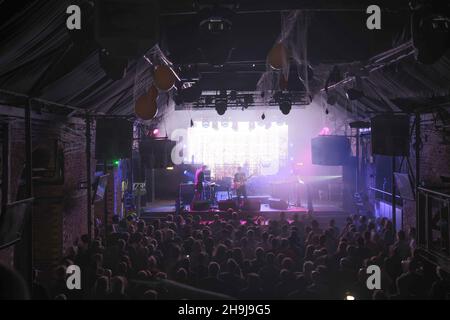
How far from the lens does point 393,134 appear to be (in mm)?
8719

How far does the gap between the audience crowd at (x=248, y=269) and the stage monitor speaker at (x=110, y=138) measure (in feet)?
8.14

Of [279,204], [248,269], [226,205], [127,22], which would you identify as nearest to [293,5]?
[127,22]

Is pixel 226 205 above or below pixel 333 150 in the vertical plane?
below

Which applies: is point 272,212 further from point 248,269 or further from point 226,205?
point 248,269

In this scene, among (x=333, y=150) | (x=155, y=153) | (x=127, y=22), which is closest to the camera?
(x=127, y=22)

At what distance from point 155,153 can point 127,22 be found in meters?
8.68

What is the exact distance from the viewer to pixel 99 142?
32.4 feet

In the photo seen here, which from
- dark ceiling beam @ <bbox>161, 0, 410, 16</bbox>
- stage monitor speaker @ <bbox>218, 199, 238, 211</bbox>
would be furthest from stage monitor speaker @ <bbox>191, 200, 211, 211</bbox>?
dark ceiling beam @ <bbox>161, 0, 410, 16</bbox>

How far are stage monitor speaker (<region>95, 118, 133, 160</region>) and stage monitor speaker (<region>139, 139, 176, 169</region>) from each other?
223 centimetres

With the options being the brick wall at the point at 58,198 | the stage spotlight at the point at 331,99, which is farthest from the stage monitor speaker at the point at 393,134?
the brick wall at the point at 58,198

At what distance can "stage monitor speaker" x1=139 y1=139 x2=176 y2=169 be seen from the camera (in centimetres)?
1216

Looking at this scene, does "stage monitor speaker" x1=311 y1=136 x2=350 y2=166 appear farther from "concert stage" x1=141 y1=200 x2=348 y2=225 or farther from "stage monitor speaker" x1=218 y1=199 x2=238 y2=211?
"stage monitor speaker" x1=218 y1=199 x2=238 y2=211

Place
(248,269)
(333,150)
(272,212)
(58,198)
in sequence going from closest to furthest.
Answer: (248,269) → (58,198) → (333,150) → (272,212)
